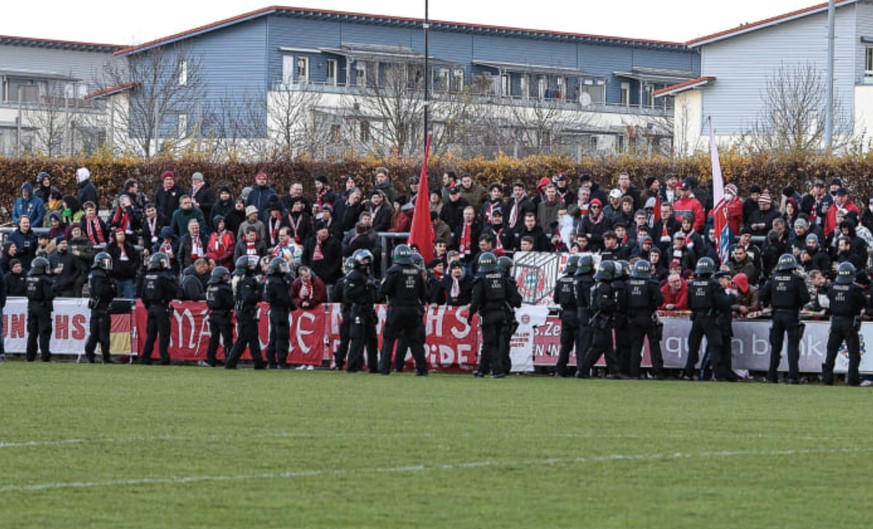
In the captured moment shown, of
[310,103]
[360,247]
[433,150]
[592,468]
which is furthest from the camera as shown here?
[310,103]

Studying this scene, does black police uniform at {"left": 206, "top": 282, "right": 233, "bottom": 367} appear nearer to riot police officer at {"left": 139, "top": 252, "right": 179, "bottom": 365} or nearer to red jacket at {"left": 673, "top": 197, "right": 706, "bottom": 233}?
riot police officer at {"left": 139, "top": 252, "right": 179, "bottom": 365}

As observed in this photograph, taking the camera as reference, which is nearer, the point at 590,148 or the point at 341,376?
the point at 341,376

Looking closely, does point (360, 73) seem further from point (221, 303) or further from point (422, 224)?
point (221, 303)

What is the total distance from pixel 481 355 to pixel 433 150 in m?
38.8

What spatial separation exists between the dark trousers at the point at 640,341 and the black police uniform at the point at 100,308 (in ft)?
29.4

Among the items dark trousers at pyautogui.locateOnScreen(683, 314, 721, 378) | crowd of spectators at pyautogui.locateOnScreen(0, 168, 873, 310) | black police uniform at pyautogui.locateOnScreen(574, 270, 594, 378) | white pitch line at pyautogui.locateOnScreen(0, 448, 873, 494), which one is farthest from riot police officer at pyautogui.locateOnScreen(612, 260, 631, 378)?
white pitch line at pyautogui.locateOnScreen(0, 448, 873, 494)

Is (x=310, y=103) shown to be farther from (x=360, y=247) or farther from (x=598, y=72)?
(x=360, y=247)

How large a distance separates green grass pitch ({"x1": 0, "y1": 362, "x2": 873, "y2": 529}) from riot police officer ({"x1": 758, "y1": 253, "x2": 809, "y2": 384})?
3886 millimetres

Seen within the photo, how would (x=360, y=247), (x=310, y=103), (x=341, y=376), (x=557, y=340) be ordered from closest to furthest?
(x=341, y=376) < (x=557, y=340) < (x=360, y=247) < (x=310, y=103)

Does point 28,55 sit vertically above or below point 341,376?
above

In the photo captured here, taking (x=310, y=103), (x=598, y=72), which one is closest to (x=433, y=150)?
(x=310, y=103)

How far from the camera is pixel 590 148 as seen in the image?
80.6m

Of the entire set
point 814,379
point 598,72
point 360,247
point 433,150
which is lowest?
point 814,379

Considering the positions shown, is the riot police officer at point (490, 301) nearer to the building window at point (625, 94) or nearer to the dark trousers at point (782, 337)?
the dark trousers at point (782, 337)
